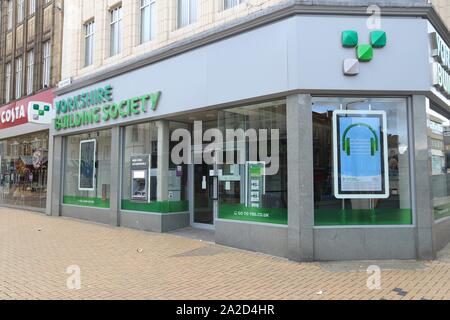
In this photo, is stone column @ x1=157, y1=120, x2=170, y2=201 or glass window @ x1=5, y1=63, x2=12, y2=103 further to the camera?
glass window @ x1=5, y1=63, x2=12, y2=103

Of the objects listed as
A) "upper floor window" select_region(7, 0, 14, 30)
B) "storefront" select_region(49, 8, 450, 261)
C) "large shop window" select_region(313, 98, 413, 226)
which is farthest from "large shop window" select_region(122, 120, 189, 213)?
"upper floor window" select_region(7, 0, 14, 30)

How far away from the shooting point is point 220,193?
30.6 ft

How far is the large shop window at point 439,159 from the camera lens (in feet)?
27.1

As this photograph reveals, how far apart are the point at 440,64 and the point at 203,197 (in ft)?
22.1

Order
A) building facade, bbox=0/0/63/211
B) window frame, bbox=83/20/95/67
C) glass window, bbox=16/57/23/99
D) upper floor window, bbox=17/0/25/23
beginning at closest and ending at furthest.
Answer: window frame, bbox=83/20/95/67 < building facade, bbox=0/0/63/211 < glass window, bbox=16/57/23/99 < upper floor window, bbox=17/0/25/23

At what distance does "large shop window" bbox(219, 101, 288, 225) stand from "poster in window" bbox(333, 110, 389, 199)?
105 cm

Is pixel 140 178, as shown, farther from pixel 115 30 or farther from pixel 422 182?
pixel 422 182

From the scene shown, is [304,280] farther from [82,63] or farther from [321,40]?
[82,63]

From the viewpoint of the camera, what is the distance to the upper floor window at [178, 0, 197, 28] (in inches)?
429

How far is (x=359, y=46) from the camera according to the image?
7.50m

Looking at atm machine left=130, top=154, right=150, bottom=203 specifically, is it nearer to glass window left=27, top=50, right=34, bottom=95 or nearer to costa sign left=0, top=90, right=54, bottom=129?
costa sign left=0, top=90, right=54, bottom=129

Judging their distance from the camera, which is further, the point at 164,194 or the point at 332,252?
the point at 164,194

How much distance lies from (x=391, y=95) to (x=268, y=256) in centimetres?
394
